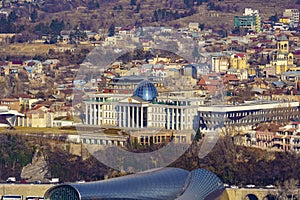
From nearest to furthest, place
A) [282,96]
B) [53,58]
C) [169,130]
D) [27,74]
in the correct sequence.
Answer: [169,130] → [282,96] → [27,74] → [53,58]

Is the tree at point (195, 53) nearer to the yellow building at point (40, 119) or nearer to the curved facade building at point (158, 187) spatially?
the yellow building at point (40, 119)

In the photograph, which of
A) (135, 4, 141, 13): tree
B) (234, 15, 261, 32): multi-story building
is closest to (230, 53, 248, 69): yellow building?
(234, 15, 261, 32): multi-story building

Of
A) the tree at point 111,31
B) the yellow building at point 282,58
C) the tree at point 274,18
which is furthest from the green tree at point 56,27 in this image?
the yellow building at point 282,58

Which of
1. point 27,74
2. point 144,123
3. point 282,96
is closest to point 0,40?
point 27,74

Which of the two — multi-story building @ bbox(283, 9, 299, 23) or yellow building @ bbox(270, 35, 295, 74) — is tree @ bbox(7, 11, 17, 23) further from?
yellow building @ bbox(270, 35, 295, 74)

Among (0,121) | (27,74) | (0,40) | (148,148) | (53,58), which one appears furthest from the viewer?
(0,40)

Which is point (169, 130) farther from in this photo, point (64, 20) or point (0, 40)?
point (64, 20)
